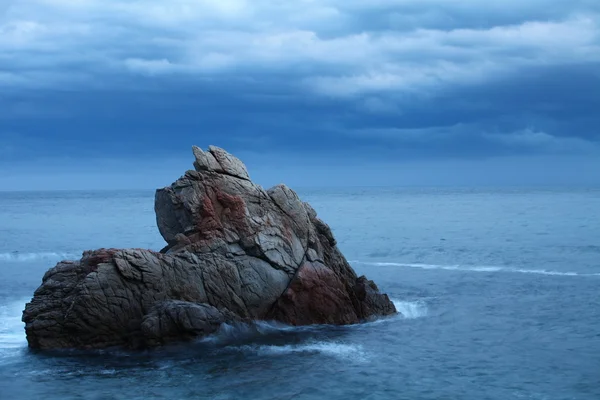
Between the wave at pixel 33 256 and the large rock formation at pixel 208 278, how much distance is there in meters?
31.1

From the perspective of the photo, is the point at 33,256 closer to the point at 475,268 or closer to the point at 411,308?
the point at 475,268

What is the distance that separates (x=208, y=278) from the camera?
3319 cm

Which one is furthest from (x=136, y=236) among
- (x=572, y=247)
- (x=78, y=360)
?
(x=78, y=360)

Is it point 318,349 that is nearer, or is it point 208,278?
point 318,349

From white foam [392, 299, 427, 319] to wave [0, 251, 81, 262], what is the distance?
110 ft

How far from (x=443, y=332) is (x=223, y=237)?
10.5 m

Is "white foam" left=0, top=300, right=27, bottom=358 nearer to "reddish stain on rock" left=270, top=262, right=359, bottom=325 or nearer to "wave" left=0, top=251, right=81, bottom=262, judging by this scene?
"reddish stain on rock" left=270, top=262, right=359, bottom=325

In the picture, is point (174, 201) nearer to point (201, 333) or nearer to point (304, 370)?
Result: point (201, 333)

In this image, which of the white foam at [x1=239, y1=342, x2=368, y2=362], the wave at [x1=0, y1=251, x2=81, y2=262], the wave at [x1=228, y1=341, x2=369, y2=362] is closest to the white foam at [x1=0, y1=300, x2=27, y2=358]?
the wave at [x1=228, y1=341, x2=369, y2=362]

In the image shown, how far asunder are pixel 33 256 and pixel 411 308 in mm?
38417

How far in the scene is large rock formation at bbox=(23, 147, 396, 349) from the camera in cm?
3098

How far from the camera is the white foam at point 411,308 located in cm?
3833

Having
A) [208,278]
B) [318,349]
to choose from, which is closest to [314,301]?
[318,349]

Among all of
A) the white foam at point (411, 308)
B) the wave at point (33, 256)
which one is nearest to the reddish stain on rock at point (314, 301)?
the white foam at point (411, 308)
